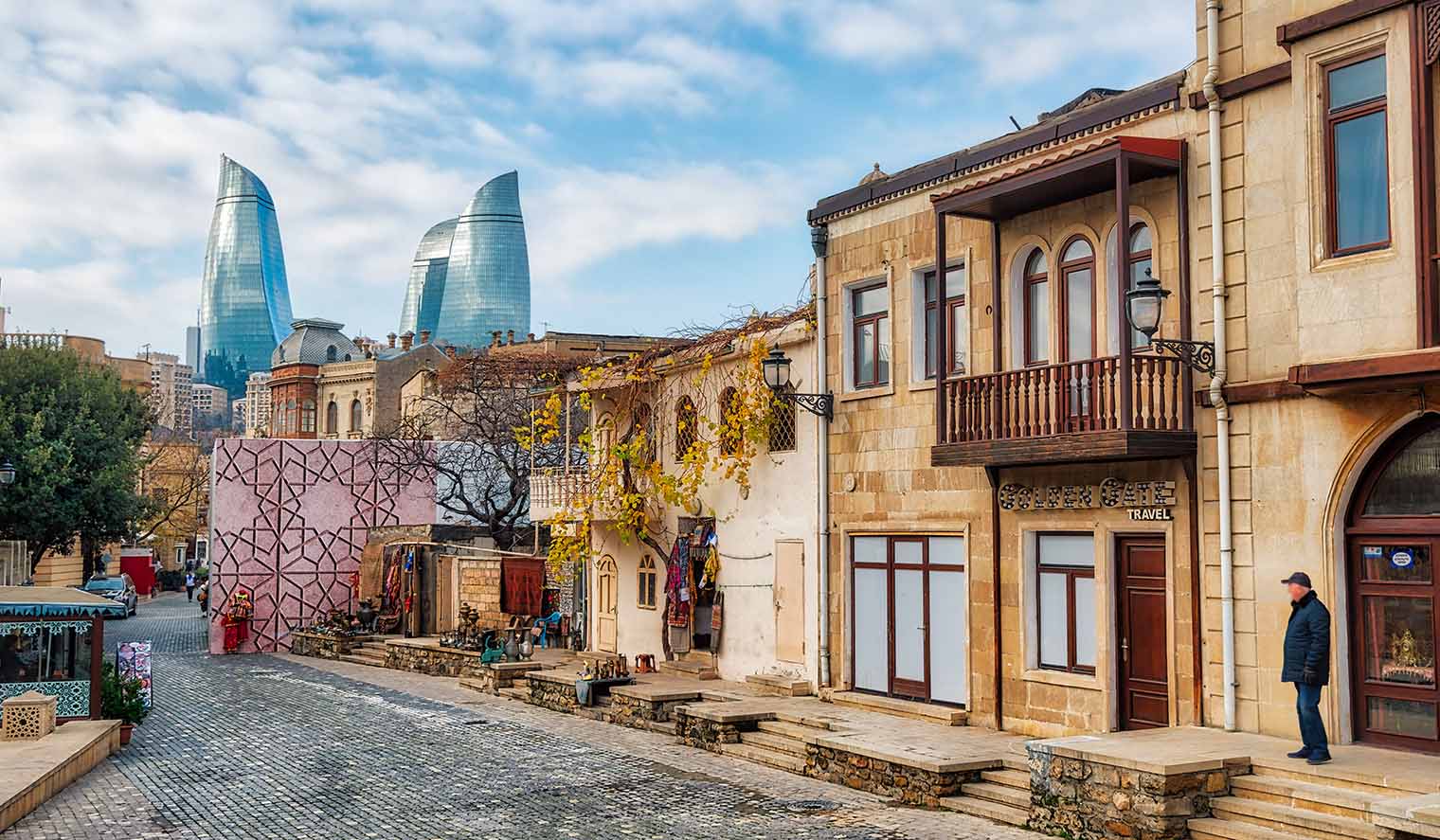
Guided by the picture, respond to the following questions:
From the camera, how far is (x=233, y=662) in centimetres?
2997

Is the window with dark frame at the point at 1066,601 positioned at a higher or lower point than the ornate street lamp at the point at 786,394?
lower

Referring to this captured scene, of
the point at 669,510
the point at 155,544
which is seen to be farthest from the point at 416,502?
the point at 155,544

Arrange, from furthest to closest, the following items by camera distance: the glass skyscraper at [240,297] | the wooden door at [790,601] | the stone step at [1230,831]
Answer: the glass skyscraper at [240,297], the wooden door at [790,601], the stone step at [1230,831]

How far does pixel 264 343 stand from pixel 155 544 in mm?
127121

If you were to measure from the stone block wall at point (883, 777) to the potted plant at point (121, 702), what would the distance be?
30.2 feet

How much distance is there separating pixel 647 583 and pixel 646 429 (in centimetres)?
263

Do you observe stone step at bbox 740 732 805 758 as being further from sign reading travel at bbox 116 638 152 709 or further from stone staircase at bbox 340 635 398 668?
stone staircase at bbox 340 635 398 668

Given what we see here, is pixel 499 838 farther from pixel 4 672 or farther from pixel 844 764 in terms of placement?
pixel 4 672

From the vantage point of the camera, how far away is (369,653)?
30.0m

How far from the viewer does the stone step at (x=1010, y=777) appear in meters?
12.5

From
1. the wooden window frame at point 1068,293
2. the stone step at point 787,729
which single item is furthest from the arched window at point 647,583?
the wooden window frame at point 1068,293

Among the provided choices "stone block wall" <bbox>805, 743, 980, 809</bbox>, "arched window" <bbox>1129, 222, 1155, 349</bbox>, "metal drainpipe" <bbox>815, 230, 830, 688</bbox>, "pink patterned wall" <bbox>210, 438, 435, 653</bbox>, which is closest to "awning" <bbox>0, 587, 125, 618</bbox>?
"metal drainpipe" <bbox>815, 230, 830, 688</bbox>

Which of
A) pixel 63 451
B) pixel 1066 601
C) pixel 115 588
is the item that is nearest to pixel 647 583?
pixel 1066 601

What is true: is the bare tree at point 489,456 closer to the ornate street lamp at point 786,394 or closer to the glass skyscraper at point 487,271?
the ornate street lamp at point 786,394
